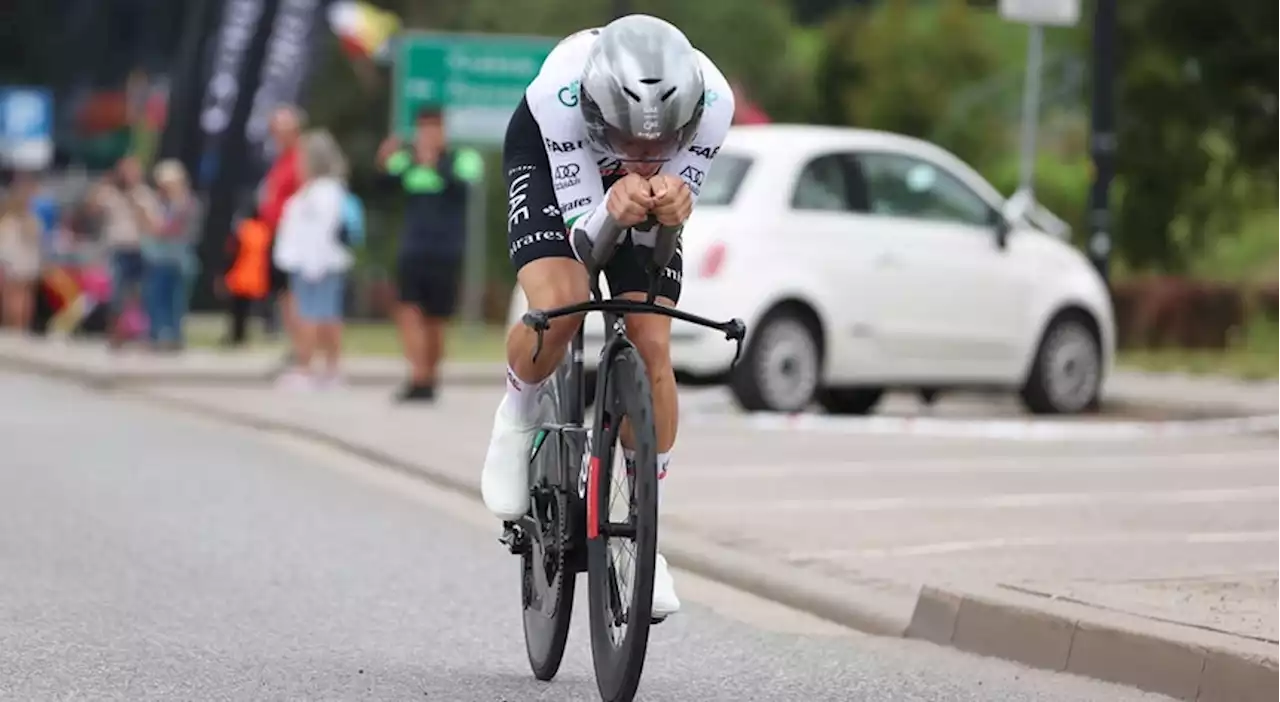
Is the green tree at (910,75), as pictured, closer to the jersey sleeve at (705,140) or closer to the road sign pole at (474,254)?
the road sign pole at (474,254)

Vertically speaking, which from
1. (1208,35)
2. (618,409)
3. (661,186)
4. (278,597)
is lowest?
(278,597)

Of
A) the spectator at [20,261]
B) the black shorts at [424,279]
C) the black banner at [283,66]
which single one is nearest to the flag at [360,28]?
the black banner at [283,66]

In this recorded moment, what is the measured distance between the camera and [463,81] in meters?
30.3

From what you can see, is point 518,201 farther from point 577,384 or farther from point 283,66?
point 283,66

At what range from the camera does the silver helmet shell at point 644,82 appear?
6617mm

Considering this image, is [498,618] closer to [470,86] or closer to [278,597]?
[278,597]

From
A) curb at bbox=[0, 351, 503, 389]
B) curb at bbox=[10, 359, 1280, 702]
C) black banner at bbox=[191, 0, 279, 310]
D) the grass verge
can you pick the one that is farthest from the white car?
black banner at bbox=[191, 0, 279, 310]

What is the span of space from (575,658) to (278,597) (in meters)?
1.53

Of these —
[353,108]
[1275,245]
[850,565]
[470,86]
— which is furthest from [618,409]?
[353,108]

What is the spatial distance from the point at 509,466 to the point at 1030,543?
3.43m

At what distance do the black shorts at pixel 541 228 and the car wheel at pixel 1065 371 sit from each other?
11514 millimetres

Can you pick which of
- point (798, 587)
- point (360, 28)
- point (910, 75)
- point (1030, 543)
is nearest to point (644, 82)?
point (798, 587)

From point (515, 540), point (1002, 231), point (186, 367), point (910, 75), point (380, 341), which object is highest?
point (910, 75)

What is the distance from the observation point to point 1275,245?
47.8m
